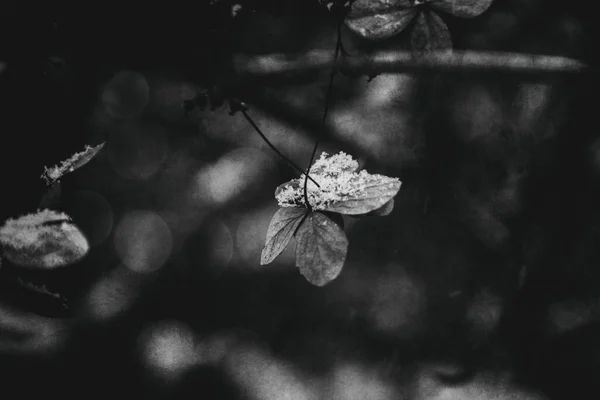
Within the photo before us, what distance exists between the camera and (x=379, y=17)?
1.42 feet

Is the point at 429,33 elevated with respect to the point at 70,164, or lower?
elevated

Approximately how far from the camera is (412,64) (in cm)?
47

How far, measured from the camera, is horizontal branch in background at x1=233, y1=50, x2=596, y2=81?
0.45 metres

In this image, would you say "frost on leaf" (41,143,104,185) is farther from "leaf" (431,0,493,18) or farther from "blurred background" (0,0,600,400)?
"leaf" (431,0,493,18)

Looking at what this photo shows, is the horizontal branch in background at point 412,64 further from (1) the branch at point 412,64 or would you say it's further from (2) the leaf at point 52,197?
(2) the leaf at point 52,197

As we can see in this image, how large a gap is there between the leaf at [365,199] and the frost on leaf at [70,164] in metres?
0.27

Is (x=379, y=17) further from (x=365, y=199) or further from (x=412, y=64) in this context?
(x=365, y=199)

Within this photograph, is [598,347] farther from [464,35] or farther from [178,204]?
[178,204]

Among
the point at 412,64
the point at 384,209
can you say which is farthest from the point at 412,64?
the point at 384,209

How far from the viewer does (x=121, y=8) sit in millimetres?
413

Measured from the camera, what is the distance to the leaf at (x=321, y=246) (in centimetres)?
39

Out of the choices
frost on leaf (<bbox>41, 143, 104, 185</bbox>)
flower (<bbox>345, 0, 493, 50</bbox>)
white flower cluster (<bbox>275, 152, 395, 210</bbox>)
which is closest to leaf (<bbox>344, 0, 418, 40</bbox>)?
flower (<bbox>345, 0, 493, 50</bbox>)

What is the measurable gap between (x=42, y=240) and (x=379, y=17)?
0.44 meters

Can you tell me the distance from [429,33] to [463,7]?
48 mm
